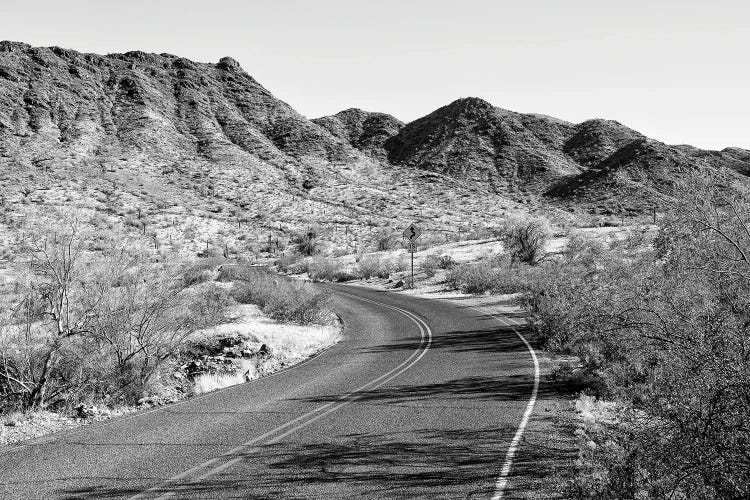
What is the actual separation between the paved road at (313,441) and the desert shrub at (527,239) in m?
29.1

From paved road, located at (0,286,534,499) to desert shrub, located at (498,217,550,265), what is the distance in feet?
95.4

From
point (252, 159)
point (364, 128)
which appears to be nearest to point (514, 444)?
point (252, 159)

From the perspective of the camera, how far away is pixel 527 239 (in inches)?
1769

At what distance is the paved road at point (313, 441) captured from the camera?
725 cm

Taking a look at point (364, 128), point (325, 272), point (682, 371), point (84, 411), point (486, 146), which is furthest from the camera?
point (364, 128)

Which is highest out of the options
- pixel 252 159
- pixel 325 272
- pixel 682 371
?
pixel 252 159

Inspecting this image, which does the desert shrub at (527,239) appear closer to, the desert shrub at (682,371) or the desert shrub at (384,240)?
the desert shrub at (384,240)

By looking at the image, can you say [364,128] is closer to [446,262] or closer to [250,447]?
[446,262]

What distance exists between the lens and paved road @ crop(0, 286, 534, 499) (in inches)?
285

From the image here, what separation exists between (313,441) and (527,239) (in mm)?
38010

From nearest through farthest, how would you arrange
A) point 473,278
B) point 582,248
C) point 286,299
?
point 286,299
point 473,278
point 582,248

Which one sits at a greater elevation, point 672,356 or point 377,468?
point 672,356

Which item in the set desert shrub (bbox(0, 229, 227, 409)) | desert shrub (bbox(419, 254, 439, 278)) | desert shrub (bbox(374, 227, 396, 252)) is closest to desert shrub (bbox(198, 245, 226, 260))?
desert shrub (bbox(374, 227, 396, 252))

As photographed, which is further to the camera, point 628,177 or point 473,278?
point 628,177
